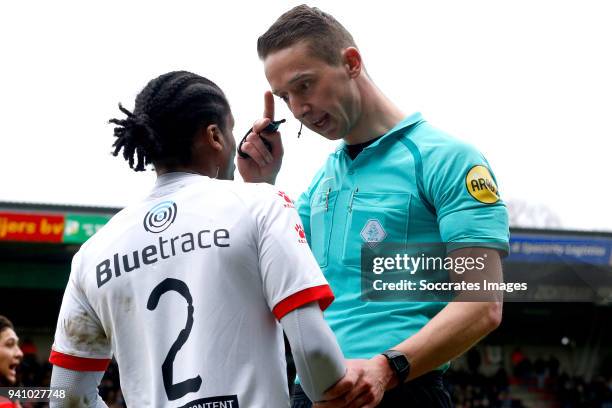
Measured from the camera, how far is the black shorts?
2.50 metres

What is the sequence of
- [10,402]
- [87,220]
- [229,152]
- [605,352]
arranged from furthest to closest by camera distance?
1. [605,352]
2. [87,220]
3. [10,402]
4. [229,152]

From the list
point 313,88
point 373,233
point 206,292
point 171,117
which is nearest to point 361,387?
point 206,292

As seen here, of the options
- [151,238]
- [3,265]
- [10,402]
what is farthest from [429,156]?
[3,265]

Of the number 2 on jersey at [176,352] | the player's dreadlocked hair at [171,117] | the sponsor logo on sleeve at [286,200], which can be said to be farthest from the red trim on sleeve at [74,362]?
the sponsor logo on sleeve at [286,200]

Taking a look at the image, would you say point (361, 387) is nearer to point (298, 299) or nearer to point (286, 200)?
point (298, 299)

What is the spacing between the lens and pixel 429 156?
260 centimetres

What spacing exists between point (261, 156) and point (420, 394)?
2.81 feet

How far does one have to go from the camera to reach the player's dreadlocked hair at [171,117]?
2299 mm

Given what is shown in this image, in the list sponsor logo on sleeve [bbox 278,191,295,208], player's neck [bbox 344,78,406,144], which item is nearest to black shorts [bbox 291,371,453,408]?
sponsor logo on sleeve [bbox 278,191,295,208]

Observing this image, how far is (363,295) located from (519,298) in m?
18.4

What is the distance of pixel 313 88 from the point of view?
2723 mm

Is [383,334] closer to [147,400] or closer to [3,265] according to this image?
[147,400]

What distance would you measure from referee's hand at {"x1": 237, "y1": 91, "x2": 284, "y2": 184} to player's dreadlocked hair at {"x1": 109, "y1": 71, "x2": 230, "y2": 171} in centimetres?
39

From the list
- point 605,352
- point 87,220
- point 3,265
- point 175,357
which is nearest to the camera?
point 175,357
